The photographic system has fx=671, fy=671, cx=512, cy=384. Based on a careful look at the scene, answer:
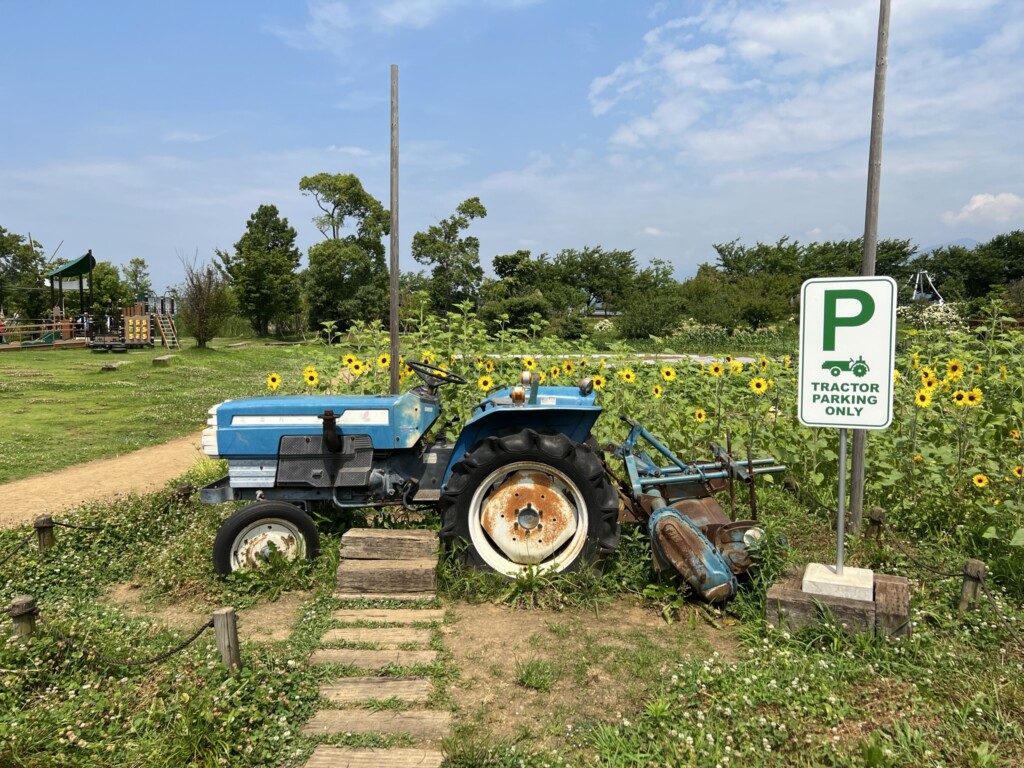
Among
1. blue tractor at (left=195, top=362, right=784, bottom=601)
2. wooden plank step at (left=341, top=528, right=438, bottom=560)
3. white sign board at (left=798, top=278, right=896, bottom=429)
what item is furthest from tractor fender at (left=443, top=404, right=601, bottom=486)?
white sign board at (left=798, top=278, right=896, bottom=429)

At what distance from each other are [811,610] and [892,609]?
13.7 inches

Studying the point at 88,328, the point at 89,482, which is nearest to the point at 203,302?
the point at 88,328

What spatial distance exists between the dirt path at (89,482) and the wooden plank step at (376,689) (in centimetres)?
399

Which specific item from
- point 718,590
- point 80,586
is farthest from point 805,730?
point 80,586

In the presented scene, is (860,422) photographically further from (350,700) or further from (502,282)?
(502,282)

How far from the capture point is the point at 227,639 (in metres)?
2.76

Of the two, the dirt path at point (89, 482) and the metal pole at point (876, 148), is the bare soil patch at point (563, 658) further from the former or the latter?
the dirt path at point (89, 482)

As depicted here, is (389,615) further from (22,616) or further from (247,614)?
(22,616)

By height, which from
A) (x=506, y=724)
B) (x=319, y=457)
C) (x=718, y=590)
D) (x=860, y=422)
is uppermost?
(x=860, y=422)

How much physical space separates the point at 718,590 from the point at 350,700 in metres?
1.90

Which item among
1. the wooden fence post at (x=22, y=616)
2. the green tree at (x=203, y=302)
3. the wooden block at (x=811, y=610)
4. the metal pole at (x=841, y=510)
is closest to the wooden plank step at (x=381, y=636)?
the wooden fence post at (x=22, y=616)

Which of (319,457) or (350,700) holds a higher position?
(319,457)

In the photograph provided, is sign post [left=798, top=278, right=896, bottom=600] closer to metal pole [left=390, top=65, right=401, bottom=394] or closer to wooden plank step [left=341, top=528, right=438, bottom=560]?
wooden plank step [left=341, top=528, right=438, bottom=560]

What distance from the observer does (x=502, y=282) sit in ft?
104
